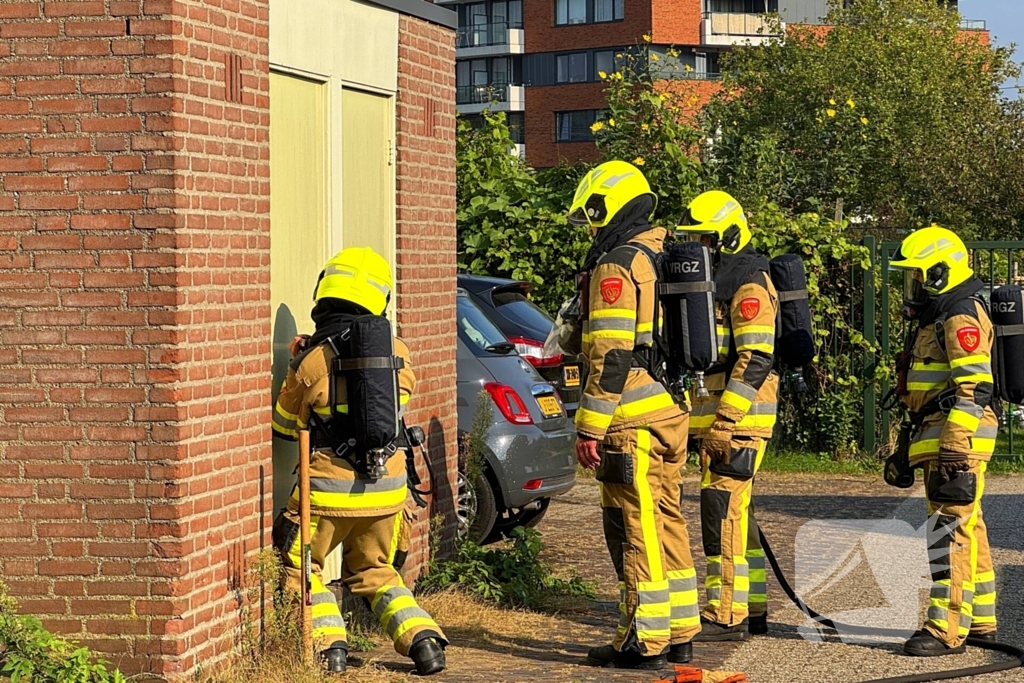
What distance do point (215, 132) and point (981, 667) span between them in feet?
14.8

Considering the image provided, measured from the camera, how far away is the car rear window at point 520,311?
12281 mm

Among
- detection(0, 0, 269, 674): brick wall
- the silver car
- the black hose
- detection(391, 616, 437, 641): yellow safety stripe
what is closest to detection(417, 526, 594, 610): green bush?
the silver car

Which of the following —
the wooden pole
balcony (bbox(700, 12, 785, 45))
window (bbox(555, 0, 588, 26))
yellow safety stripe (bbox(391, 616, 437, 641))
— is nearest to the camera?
the wooden pole

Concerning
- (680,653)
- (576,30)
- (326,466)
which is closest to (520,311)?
(680,653)

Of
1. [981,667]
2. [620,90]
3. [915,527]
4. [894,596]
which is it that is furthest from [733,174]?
[981,667]

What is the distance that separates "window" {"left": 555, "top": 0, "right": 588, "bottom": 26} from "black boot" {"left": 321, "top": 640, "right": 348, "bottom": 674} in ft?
230

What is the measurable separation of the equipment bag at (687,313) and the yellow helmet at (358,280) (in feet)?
4.78

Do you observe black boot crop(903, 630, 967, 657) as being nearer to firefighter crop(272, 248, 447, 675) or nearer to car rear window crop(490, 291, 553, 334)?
firefighter crop(272, 248, 447, 675)

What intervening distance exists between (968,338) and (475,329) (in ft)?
13.5

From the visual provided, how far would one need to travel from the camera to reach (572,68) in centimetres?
7569

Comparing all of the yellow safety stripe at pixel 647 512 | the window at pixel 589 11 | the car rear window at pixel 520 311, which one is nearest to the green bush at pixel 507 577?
the yellow safety stripe at pixel 647 512

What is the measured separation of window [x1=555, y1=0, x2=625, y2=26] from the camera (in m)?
74.0

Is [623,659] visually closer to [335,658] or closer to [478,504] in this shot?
[335,658]

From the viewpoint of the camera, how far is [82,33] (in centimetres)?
616
